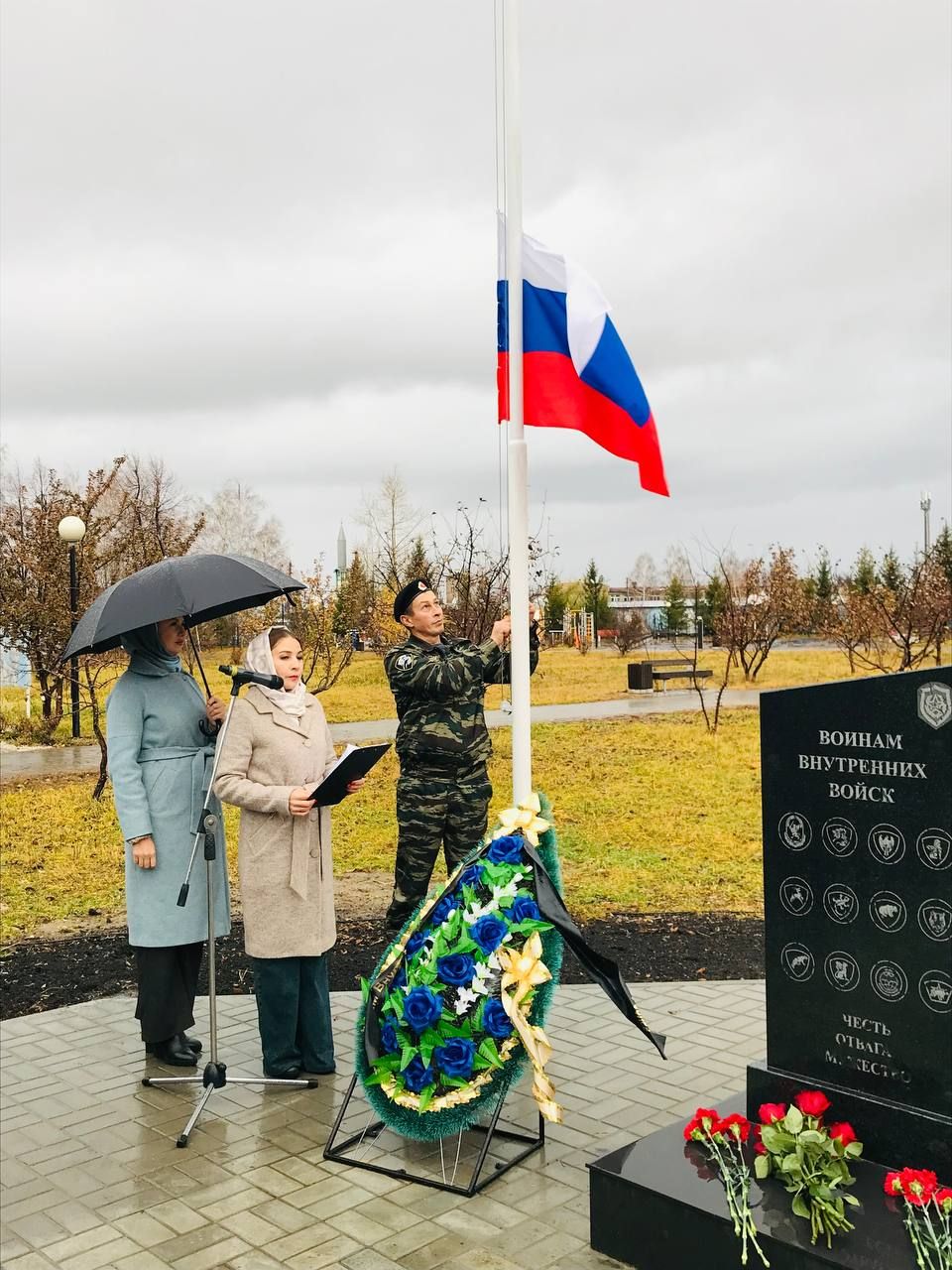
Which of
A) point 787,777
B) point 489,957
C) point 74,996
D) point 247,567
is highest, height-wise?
point 247,567

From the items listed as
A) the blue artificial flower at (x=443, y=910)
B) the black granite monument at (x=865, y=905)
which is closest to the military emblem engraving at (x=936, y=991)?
the black granite monument at (x=865, y=905)

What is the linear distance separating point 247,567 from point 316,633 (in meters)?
9.68

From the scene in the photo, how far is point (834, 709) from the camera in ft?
11.9

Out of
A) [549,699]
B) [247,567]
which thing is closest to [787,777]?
[247,567]

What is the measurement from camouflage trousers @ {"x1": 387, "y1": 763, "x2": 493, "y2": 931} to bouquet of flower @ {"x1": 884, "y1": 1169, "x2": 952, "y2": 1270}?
3.01 meters

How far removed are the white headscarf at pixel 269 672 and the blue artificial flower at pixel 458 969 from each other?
4.83ft

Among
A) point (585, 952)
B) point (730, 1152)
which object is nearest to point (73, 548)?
point (585, 952)

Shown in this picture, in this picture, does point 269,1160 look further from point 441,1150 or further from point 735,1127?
point 735,1127

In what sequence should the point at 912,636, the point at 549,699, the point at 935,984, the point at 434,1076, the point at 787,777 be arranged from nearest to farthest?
1. the point at 935,984
2. the point at 787,777
3. the point at 434,1076
4. the point at 912,636
5. the point at 549,699

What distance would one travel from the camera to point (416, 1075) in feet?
13.2

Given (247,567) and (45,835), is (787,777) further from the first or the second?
(45,835)

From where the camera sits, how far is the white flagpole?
16.4 feet

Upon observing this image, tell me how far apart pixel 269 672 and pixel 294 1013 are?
143 centimetres

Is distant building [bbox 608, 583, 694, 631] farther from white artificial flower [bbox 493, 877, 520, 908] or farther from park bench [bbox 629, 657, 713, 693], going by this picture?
white artificial flower [bbox 493, 877, 520, 908]
